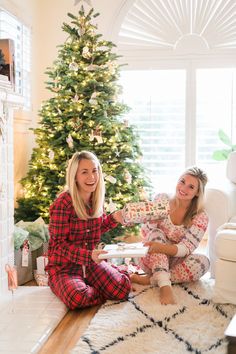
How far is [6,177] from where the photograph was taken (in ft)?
10.2

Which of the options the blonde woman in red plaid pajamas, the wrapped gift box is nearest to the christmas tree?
the wrapped gift box

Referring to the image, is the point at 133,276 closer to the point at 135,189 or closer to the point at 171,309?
the point at 171,309

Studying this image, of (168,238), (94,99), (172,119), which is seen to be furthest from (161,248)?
(172,119)

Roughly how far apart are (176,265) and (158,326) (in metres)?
0.81

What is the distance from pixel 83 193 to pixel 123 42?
2750mm

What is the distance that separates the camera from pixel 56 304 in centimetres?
292

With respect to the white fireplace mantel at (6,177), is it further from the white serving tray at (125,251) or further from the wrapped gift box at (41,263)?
the white serving tray at (125,251)

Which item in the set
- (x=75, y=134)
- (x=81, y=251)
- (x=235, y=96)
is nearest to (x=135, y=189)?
(x=75, y=134)

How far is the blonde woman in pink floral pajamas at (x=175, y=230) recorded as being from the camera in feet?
10.2

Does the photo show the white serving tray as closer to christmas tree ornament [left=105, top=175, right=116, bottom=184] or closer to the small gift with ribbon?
the small gift with ribbon

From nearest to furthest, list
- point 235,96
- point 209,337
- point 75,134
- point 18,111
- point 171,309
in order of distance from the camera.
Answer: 1. point 209,337
2. point 171,309
3. point 75,134
4. point 18,111
5. point 235,96

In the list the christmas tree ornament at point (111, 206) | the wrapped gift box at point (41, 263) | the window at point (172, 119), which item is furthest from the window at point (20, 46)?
the wrapped gift box at point (41, 263)

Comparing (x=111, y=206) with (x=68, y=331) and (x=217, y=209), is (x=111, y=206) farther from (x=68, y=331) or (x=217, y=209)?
(x=68, y=331)

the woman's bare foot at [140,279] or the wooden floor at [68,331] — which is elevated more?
the woman's bare foot at [140,279]
